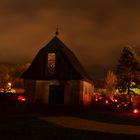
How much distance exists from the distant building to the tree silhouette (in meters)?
26.9

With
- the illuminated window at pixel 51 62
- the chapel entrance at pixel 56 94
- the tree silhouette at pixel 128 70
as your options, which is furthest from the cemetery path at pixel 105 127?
the tree silhouette at pixel 128 70

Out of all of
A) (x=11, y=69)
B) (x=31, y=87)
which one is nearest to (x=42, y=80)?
(x=31, y=87)

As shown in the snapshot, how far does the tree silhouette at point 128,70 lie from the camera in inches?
2825

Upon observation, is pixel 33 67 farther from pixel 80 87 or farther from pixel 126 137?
pixel 126 137

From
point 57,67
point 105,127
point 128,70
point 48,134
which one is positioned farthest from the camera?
point 128,70

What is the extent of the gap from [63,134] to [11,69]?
107m

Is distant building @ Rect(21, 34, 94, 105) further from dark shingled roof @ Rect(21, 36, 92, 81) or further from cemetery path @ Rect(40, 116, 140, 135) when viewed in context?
cemetery path @ Rect(40, 116, 140, 135)

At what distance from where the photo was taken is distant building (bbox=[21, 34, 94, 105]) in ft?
148

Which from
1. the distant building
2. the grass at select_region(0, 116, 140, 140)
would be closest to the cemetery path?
the grass at select_region(0, 116, 140, 140)

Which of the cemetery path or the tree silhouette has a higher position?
the tree silhouette

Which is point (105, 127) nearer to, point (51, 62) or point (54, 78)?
point (54, 78)

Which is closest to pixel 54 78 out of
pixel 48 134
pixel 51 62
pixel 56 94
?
pixel 56 94

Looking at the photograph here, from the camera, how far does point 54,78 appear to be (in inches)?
1790

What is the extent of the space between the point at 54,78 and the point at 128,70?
30.0 m
